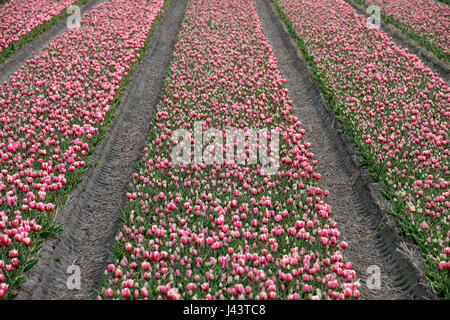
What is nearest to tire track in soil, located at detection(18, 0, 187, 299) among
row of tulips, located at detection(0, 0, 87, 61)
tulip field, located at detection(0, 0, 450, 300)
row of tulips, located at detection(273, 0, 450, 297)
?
tulip field, located at detection(0, 0, 450, 300)

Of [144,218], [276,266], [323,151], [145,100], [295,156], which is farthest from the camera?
[145,100]

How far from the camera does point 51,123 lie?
1020 centimetres

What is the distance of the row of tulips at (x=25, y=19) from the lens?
17.3 metres

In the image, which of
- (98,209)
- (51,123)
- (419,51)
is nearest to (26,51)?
(51,123)

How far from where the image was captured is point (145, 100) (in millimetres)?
14281

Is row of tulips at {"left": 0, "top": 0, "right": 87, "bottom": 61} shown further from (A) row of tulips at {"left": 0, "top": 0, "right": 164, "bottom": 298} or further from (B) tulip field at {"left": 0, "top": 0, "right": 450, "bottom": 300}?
Result: (A) row of tulips at {"left": 0, "top": 0, "right": 164, "bottom": 298}

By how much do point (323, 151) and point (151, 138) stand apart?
435cm

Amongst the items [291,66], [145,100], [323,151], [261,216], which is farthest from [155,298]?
[291,66]

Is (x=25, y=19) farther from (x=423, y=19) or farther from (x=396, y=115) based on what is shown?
(x=423, y=19)

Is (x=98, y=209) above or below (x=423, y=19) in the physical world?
below

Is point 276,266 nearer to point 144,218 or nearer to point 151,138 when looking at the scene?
point 144,218

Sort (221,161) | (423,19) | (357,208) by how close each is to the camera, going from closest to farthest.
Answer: (357,208), (221,161), (423,19)

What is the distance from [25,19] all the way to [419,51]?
17049mm

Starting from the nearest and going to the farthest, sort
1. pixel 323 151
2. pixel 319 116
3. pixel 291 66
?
1. pixel 323 151
2. pixel 319 116
3. pixel 291 66
